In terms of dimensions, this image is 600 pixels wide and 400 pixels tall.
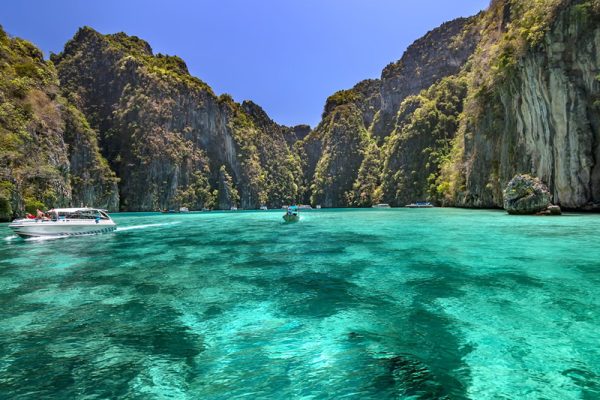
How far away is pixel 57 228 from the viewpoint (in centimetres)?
3166

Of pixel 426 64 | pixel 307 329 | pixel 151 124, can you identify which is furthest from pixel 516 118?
pixel 151 124

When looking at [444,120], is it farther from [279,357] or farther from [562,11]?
[279,357]

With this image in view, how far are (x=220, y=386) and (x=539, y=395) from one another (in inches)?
203

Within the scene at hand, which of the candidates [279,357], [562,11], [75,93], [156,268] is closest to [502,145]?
[562,11]

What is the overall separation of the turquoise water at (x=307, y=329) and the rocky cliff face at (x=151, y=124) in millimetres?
121061

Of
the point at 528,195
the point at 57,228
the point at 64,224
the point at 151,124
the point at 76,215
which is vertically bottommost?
the point at 57,228

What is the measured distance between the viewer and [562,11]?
4628cm

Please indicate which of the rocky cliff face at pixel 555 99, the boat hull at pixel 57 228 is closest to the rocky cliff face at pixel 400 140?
the rocky cliff face at pixel 555 99

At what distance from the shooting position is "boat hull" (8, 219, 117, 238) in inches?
1156

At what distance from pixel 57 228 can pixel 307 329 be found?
31456 millimetres

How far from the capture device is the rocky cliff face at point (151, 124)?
13162 cm

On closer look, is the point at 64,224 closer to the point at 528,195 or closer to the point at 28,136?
the point at 28,136

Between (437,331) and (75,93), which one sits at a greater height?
(75,93)

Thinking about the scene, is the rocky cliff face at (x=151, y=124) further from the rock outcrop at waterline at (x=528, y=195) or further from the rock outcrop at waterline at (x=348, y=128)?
the rock outcrop at waterline at (x=528, y=195)
